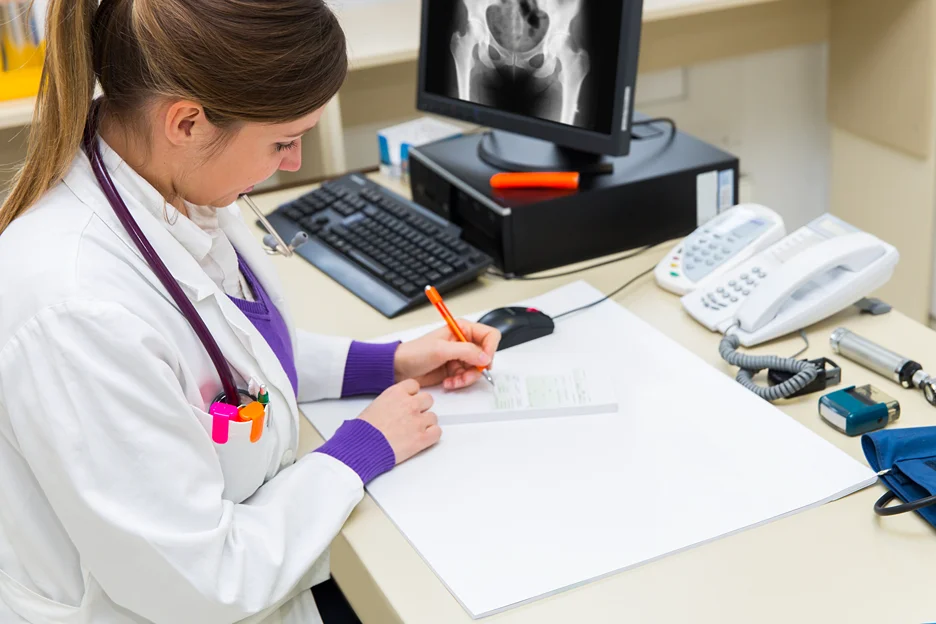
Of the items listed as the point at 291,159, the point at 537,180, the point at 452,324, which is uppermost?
the point at 291,159

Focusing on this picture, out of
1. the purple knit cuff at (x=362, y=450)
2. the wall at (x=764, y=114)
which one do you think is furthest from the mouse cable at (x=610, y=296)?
the wall at (x=764, y=114)

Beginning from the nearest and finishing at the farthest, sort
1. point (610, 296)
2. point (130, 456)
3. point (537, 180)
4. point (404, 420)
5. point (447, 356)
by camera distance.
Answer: point (130, 456) → point (404, 420) → point (447, 356) → point (610, 296) → point (537, 180)

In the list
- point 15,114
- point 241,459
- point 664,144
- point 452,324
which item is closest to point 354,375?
point 452,324

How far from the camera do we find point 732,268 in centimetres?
132

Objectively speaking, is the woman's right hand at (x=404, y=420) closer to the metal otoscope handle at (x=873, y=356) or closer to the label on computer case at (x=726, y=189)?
the metal otoscope handle at (x=873, y=356)

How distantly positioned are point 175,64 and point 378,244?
A: 2.15ft

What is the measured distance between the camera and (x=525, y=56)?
1.49 metres

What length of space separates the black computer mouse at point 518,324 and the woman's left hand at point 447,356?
0.04m

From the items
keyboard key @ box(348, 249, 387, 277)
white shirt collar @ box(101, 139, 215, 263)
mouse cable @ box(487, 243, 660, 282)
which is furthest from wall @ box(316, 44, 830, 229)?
white shirt collar @ box(101, 139, 215, 263)

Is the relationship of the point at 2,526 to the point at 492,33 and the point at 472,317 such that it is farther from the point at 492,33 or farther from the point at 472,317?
the point at 492,33

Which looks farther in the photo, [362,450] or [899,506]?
[362,450]

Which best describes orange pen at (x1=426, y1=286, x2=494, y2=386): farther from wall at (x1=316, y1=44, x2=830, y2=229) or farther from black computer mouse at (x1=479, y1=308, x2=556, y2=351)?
wall at (x1=316, y1=44, x2=830, y2=229)

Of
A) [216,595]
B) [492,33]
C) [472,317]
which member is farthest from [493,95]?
[216,595]

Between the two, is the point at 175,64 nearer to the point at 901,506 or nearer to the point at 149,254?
the point at 149,254
